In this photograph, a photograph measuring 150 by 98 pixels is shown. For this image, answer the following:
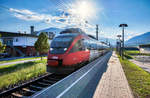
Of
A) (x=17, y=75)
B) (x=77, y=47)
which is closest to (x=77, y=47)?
(x=77, y=47)

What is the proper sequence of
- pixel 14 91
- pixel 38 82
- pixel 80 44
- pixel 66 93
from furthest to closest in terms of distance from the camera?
pixel 80 44, pixel 38 82, pixel 14 91, pixel 66 93

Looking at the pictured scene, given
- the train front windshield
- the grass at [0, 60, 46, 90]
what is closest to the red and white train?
the train front windshield

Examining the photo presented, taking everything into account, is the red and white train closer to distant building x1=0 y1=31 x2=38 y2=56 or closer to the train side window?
the train side window

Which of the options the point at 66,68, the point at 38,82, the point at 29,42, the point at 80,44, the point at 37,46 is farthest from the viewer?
the point at 29,42

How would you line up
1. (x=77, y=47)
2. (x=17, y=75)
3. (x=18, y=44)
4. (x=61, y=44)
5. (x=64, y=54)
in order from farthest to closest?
(x=18, y=44) < (x=77, y=47) < (x=61, y=44) < (x=17, y=75) < (x=64, y=54)

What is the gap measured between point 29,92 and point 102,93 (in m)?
3.53

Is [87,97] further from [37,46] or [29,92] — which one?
[37,46]

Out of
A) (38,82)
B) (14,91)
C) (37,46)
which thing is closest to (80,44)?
(38,82)

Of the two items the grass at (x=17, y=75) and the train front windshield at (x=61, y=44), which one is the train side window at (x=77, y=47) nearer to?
the train front windshield at (x=61, y=44)

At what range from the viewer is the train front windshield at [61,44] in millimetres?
7662

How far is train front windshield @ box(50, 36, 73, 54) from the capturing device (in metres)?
7.66

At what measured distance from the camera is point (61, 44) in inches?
316

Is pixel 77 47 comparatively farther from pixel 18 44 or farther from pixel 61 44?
pixel 18 44

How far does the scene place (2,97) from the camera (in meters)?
4.67
